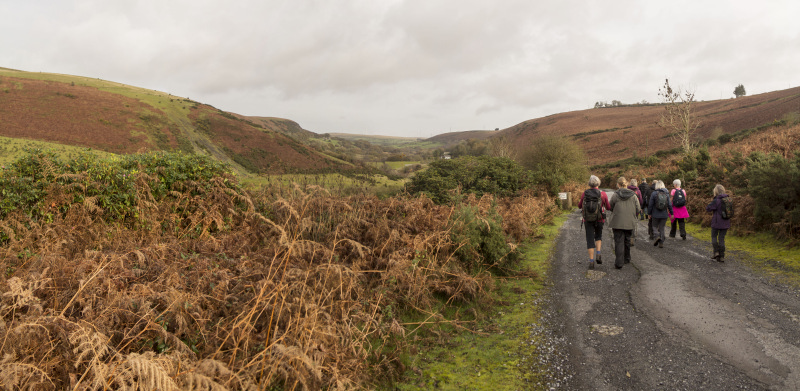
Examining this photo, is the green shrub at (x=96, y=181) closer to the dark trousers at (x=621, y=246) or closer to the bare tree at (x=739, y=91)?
the dark trousers at (x=621, y=246)

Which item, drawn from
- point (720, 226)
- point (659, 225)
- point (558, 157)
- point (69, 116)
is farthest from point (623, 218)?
point (69, 116)

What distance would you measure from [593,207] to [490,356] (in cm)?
556

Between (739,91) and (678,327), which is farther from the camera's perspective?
(739,91)

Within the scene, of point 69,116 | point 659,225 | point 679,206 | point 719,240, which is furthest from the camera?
point 69,116

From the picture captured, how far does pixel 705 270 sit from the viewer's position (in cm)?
762

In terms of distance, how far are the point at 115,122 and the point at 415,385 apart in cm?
4453

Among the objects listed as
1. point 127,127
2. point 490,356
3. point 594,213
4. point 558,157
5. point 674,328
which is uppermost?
point 127,127

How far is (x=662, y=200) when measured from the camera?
10.8 metres

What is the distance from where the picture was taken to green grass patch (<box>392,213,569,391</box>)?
4109mm

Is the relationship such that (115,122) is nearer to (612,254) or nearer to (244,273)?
(244,273)

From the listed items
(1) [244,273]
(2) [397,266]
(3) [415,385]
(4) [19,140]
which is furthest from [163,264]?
(4) [19,140]

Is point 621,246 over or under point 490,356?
over

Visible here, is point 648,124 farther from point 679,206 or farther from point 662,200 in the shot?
point 662,200

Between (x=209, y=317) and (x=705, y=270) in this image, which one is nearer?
(x=209, y=317)
